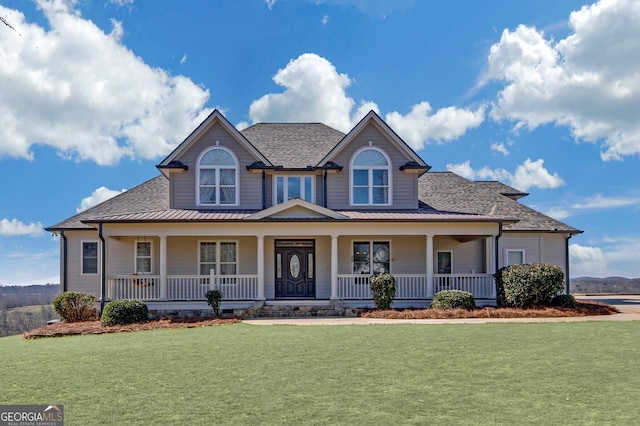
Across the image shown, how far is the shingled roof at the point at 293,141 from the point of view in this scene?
2497cm

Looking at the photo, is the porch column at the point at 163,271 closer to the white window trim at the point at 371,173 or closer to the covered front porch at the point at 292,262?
the covered front porch at the point at 292,262

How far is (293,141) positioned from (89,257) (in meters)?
11.2

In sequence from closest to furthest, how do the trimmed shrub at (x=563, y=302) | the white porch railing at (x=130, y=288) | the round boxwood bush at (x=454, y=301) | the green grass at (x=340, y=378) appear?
1. the green grass at (x=340, y=378)
2. the round boxwood bush at (x=454, y=301)
3. the trimmed shrub at (x=563, y=302)
4. the white porch railing at (x=130, y=288)

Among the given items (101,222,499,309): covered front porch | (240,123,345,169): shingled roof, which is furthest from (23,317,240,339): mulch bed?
(240,123,345,169): shingled roof

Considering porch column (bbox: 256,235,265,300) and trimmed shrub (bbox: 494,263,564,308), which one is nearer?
trimmed shrub (bbox: 494,263,564,308)

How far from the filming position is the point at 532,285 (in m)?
20.4

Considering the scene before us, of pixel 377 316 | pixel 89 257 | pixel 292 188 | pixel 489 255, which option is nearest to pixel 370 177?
pixel 292 188

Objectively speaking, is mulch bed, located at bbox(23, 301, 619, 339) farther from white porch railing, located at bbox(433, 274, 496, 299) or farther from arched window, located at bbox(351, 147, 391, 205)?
arched window, located at bbox(351, 147, 391, 205)

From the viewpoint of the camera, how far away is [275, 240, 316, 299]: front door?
23.7 metres

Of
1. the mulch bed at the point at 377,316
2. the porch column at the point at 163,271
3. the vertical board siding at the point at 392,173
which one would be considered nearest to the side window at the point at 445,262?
the vertical board siding at the point at 392,173

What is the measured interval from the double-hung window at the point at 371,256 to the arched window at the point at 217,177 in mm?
6004

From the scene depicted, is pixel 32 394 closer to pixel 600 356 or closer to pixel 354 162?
pixel 600 356

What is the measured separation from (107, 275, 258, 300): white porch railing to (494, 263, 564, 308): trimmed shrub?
10269 mm

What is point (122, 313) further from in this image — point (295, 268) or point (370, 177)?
point (370, 177)
